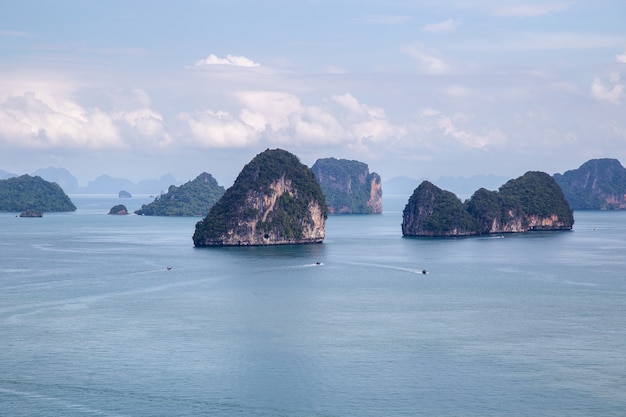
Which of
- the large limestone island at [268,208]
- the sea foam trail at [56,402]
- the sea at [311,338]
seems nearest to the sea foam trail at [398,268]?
the sea at [311,338]

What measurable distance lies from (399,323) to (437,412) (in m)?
30.2

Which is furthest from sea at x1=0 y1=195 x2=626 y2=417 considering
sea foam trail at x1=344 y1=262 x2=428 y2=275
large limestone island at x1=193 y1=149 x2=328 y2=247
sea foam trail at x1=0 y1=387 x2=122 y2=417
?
large limestone island at x1=193 y1=149 x2=328 y2=247

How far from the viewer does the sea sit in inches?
2346

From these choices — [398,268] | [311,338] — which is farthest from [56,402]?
[398,268]

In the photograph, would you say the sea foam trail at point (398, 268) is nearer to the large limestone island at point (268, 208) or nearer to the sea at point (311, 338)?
the sea at point (311, 338)

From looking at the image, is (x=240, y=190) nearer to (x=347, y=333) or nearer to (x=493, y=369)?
(x=347, y=333)

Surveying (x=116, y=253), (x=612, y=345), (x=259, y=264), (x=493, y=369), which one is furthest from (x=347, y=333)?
(x=116, y=253)

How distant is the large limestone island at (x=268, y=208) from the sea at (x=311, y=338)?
2523 centimetres

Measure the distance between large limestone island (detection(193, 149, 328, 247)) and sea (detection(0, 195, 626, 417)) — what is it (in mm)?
25234

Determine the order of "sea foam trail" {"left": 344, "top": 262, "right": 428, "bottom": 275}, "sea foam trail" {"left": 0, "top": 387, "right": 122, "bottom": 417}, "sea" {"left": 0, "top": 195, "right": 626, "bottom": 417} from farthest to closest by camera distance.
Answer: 1. "sea foam trail" {"left": 344, "top": 262, "right": 428, "bottom": 275}
2. "sea" {"left": 0, "top": 195, "right": 626, "bottom": 417}
3. "sea foam trail" {"left": 0, "top": 387, "right": 122, "bottom": 417}

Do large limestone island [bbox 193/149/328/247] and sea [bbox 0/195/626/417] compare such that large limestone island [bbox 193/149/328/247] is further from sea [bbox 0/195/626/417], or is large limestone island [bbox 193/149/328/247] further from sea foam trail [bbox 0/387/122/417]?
sea foam trail [bbox 0/387/122/417]

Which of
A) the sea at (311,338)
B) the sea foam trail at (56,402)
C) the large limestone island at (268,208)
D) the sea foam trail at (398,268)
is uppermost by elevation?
the large limestone island at (268,208)

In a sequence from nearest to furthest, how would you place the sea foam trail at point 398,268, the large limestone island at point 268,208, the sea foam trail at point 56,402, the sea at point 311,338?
the sea foam trail at point 56,402, the sea at point 311,338, the sea foam trail at point 398,268, the large limestone island at point 268,208

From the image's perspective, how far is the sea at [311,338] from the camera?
59594mm
